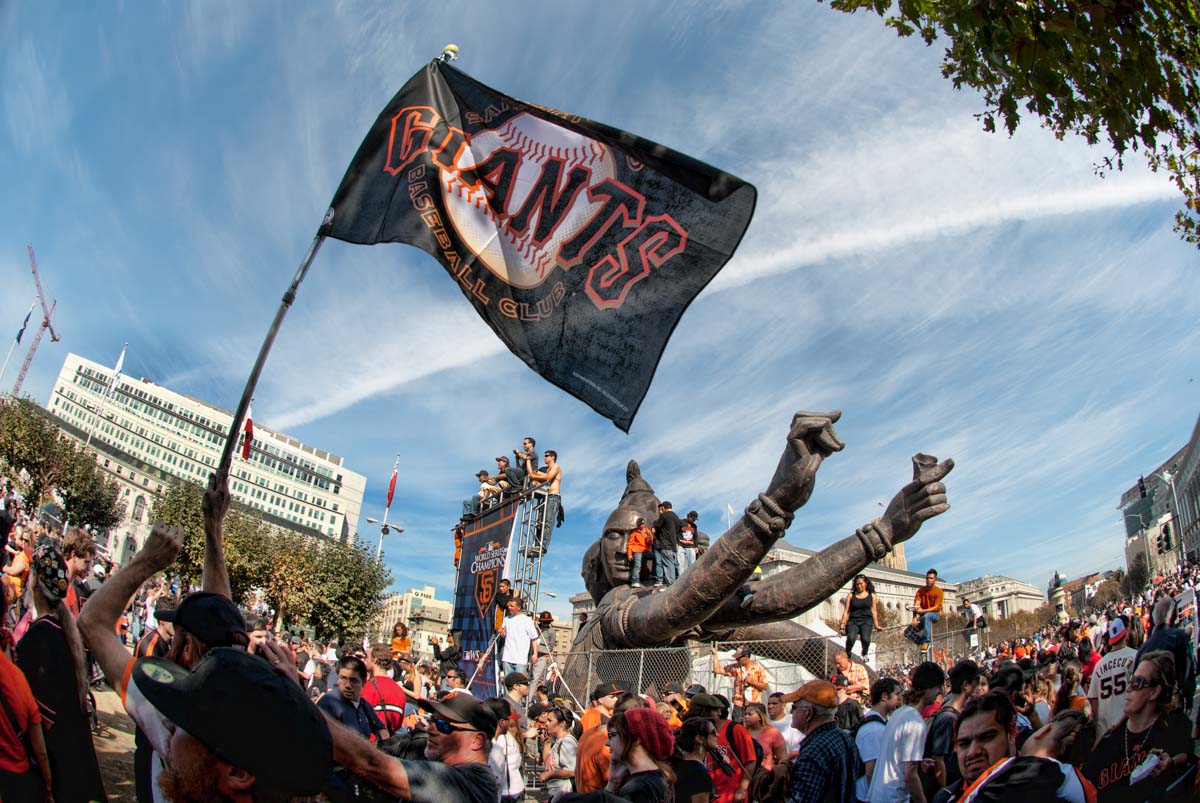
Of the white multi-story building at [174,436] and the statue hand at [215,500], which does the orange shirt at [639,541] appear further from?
the white multi-story building at [174,436]

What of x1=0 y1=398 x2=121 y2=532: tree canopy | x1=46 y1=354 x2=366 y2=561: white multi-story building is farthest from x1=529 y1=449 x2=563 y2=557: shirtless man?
x1=46 y1=354 x2=366 y2=561: white multi-story building

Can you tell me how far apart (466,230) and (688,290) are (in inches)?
76.5

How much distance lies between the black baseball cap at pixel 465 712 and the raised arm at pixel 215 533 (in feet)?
3.05

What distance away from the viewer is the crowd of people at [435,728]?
1688 millimetres

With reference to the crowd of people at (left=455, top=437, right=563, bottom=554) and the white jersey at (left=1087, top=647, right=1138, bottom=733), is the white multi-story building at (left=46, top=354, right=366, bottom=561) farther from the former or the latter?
the white jersey at (left=1087, top=647, right=1138, bottom=733)

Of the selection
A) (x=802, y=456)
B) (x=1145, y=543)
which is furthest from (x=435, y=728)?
(x=1145, y=543)

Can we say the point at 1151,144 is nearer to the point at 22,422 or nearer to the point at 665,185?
the point at 665,185

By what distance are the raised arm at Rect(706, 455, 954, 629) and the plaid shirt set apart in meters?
4.32

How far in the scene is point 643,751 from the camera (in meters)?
3.59

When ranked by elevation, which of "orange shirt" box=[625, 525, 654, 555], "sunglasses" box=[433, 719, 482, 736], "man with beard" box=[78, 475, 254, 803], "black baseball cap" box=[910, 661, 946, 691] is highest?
"orange shirt" box=[625, 525, 654, 555]

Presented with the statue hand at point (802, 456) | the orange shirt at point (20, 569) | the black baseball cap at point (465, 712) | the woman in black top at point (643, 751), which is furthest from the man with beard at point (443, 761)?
the statue hand at point (802, 456)

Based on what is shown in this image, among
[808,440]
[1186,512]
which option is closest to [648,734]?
[808,440]

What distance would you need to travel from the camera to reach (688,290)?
487 centimetres

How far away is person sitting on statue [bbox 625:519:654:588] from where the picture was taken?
1244cm
